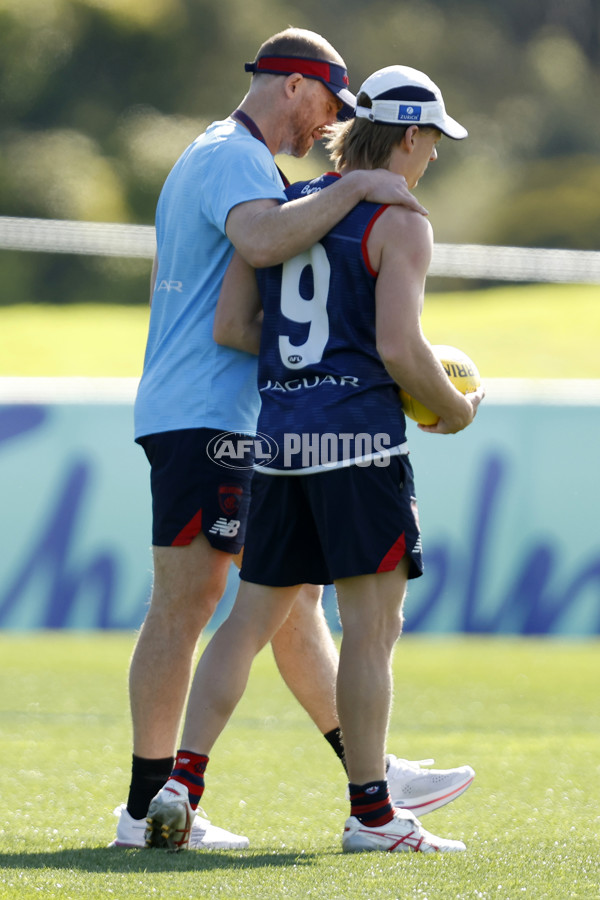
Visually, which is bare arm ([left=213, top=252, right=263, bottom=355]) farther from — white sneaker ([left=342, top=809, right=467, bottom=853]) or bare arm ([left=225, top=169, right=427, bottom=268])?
white sneaker ([left=342, top=809, right=467, bottom=853])

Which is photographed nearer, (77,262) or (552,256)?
(77,262)

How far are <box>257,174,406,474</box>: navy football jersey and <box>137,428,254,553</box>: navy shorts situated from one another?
0.50 ft

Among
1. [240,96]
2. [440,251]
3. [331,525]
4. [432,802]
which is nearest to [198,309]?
[331,525]

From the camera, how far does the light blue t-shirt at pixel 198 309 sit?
274 cm

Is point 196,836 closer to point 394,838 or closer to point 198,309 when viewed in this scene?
point 394,838

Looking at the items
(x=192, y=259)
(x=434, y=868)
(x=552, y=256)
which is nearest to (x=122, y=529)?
(x=192, y=259)

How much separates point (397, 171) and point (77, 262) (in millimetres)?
20236

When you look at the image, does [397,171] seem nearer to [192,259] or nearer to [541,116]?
[192,259]

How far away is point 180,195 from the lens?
2826mm

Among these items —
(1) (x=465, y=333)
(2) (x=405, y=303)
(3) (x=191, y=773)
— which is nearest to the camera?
(2) (x=405, y=303)

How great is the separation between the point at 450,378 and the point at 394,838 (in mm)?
979

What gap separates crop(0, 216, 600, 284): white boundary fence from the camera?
22422 millimetres

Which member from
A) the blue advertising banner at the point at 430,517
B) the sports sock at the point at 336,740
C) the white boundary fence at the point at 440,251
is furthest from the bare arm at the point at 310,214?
the white boundary fence at the point at 440,251

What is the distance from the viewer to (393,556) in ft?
8.23
